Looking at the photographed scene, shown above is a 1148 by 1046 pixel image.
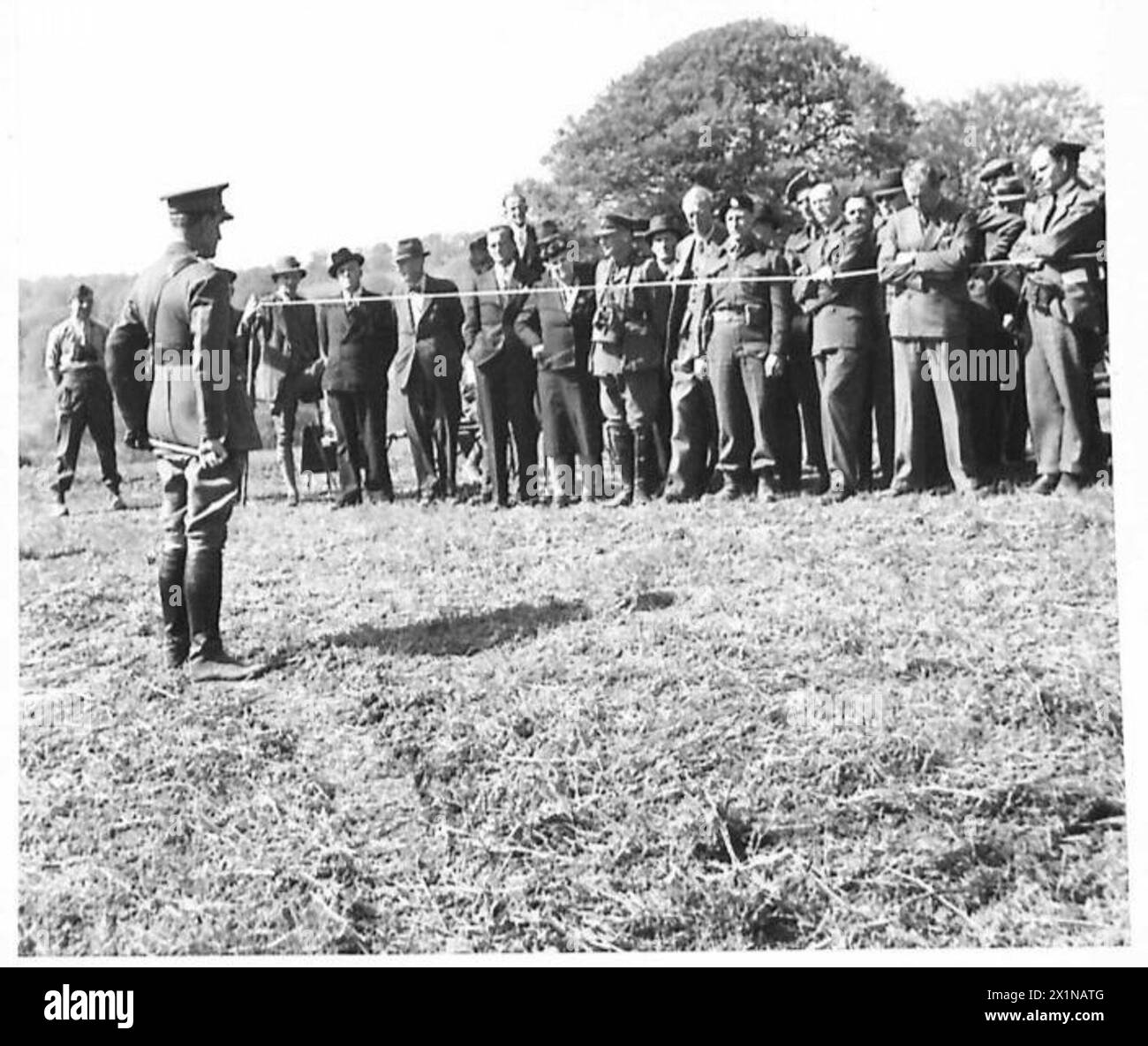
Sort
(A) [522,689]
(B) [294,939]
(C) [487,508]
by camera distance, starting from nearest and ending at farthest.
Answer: (B) [294,939]
(A) [522,689]
(C) [487,508]

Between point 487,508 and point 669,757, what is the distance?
1.36 m

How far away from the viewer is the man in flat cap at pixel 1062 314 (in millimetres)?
6023

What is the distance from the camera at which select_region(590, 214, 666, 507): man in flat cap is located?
6.53 m

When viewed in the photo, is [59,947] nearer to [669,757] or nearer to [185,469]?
[185,469]

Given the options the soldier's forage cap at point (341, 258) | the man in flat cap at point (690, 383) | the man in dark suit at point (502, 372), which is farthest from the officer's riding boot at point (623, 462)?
the soldier's forage cap at point (341, 258)

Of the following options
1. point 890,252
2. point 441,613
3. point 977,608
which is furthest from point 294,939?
point 890,252

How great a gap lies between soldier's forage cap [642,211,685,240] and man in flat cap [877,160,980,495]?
0.79 m

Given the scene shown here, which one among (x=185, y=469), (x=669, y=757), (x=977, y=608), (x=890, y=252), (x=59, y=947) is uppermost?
(x=890, y=252)

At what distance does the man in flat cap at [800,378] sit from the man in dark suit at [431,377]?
4.25 ft

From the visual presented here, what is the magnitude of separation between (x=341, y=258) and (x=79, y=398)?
1.15 m

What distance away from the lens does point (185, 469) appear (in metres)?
6.17

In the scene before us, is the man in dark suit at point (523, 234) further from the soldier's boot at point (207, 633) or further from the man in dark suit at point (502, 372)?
the soldier's boot at point (207, 633)

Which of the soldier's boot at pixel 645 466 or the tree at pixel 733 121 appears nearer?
the tree at pixel 733 121

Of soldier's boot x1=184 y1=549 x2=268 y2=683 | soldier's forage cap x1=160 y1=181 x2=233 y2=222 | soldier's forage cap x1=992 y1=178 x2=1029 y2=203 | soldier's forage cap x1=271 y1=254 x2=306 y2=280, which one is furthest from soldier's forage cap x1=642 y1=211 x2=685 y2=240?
soldier's boot x1=184 y1=549 x2=268 y2=683
